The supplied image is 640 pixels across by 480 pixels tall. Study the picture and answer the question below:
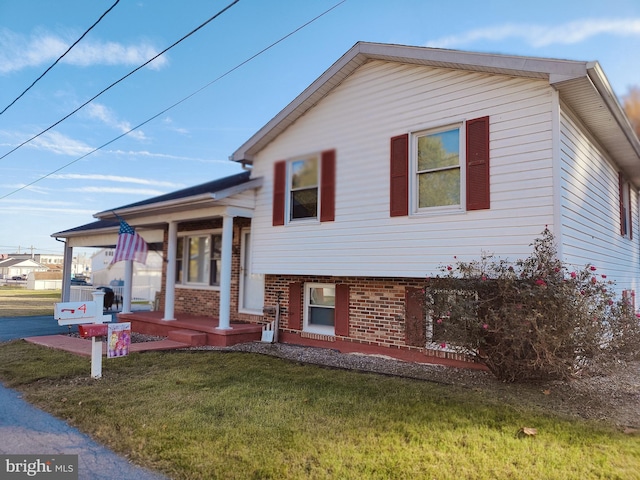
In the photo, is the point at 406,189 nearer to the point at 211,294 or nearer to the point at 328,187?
the point at 328,187

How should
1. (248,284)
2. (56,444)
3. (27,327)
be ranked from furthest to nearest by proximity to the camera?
(27,327) < (248,284) < (56,444)

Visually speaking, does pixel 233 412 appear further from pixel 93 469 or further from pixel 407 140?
pixel 407 140

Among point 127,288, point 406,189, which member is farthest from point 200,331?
point 406,189

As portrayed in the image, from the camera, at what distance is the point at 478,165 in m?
6.47

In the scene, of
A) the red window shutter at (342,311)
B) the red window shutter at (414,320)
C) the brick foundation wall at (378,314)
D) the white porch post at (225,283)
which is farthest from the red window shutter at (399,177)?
the white porch post at (225,283)

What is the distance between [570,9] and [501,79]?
3.65 m

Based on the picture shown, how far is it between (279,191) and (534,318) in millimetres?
6037

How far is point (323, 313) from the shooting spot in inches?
360

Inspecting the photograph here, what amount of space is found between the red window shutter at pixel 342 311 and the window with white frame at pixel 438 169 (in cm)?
241

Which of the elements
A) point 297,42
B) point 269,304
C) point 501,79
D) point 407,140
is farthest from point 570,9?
point 269,304

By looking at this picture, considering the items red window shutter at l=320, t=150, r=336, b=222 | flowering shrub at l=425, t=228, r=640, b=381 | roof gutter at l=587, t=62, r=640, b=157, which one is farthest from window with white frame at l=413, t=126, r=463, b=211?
roof gutter at l=587, t=62, r=640, b=157

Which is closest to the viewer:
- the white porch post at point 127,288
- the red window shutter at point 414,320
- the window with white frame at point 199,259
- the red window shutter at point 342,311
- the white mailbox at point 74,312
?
the white mailbox at point 74,312

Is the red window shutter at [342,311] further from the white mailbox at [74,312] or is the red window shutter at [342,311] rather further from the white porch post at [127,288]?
the white porch post at [127,288]

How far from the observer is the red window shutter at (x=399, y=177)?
287 inches
